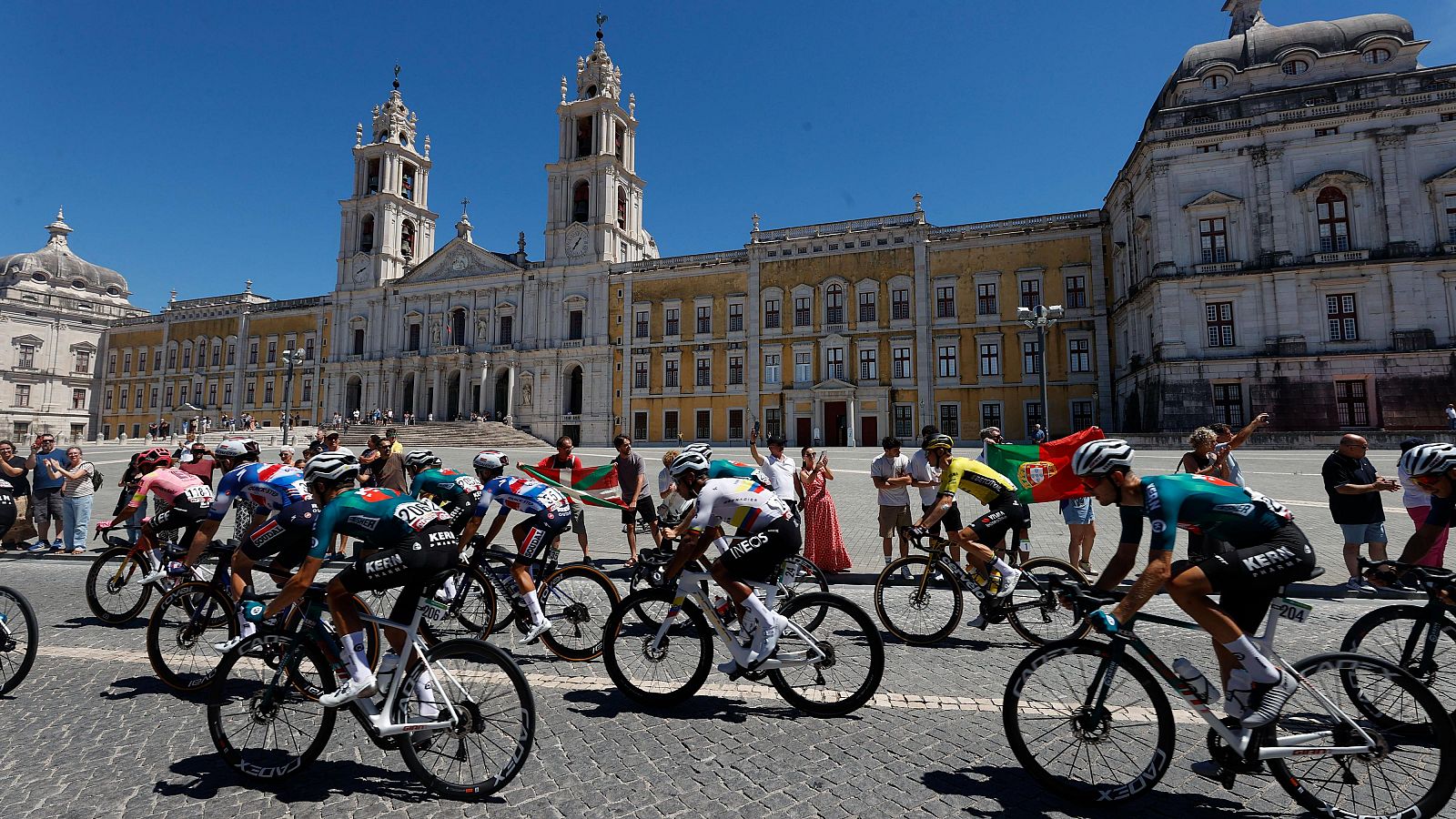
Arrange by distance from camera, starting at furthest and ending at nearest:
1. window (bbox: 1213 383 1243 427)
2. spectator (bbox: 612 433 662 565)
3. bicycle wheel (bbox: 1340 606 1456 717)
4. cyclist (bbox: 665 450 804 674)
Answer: window (bbox: 1213 383 1243 427)
spectator (bbox: 612 433 662 565)
cyclist (bbox: 665 450 804 674)
bicycle wheel (bbox: 1340 606 1456 717)

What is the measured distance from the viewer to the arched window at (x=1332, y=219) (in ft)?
90.0

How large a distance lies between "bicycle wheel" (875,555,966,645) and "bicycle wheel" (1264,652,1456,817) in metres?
2.87

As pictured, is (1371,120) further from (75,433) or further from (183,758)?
(75,433)

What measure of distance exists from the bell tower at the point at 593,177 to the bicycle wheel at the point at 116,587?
39248 millimetres

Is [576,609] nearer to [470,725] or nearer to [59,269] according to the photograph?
[470,725]

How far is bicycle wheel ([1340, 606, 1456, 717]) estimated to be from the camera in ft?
13.4

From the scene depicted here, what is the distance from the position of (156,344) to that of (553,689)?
71.5 m

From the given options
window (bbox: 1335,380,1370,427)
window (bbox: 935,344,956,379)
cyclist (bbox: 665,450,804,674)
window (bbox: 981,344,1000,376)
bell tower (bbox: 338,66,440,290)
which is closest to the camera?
cyclist (bbox: 665,450,804,674)

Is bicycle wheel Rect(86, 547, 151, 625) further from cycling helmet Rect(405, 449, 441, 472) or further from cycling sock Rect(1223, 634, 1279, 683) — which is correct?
cycling sock Rect(1223, 634, 1279, 683)

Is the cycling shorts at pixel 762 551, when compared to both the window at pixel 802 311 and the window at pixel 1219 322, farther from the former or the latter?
the window at pixel 802 311

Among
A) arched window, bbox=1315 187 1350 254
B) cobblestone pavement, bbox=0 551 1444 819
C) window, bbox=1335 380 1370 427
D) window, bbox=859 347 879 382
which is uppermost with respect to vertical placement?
→ arched window, bbox=1315 187 1350 254

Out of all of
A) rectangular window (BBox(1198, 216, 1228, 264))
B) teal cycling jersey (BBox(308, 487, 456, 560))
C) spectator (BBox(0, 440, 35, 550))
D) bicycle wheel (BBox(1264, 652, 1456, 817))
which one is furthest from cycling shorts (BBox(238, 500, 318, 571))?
rectangular window (BBox(1198, 216, 1228, 264))

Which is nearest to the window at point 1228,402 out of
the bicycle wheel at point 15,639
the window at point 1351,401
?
the window at point 1351,401

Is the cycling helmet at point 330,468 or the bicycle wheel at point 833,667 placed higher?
the cycling helmet at point 330,468
